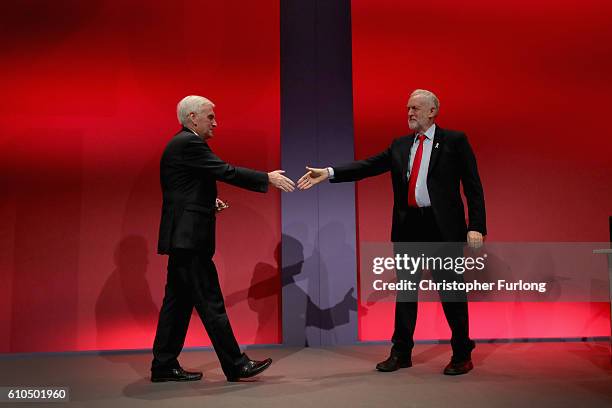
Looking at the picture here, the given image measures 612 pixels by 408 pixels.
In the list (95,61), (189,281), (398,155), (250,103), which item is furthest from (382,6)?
(189,281)

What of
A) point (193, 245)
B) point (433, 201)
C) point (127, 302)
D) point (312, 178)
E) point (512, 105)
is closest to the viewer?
point (193, 245)

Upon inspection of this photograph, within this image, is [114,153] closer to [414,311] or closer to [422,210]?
[422,210]

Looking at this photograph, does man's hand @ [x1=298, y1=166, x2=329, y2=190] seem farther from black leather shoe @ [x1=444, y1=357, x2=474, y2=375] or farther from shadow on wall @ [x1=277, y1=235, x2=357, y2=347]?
black leather shoe @ [x1=444, y1=357, x2=474, y2=375]

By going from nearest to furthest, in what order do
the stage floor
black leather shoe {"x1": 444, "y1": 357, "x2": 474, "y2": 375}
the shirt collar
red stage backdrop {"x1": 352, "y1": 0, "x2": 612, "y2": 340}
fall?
the stage floor, black leather shoe {"x1": 444, "y1": 357, "x2": 474, "y2": 375}, the shirt collar, red stage backdrop {"x1": 352, "y1": 0, "x2": 612, "y2": 340}

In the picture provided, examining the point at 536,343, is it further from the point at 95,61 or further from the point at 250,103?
the point at 95,61

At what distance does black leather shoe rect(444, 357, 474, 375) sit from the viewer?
3.10m

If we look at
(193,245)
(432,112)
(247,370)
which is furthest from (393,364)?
(432,112)

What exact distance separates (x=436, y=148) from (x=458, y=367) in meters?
1.13

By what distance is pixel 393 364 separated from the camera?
323cm

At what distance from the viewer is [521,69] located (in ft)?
14.5

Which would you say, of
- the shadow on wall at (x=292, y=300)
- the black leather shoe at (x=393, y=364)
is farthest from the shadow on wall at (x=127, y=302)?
the black leather shoe at (x=393, y=364)

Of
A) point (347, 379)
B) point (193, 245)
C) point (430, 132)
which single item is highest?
point (430, 132)

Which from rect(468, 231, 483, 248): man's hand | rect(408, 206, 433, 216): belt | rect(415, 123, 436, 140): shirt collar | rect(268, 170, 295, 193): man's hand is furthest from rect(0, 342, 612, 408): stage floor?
rect(415, 123, 436, 140): shirt collar

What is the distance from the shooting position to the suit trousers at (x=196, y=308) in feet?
9.82
